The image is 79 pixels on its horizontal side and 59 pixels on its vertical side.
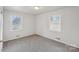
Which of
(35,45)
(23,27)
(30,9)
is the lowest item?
(35,45)

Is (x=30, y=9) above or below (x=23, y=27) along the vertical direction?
above

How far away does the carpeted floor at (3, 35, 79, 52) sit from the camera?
107 centimetres

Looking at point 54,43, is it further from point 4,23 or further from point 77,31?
point 4,23

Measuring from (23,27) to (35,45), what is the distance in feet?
1.05

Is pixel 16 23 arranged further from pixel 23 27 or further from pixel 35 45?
pixel 35 45

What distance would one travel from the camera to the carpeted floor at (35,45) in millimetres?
1069

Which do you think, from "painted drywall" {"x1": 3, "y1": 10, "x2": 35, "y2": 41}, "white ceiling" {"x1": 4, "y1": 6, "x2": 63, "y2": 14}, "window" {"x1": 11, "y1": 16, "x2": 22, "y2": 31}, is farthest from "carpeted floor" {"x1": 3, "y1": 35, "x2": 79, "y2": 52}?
"white ceiling" {"x1": 4, "y1": 6, "x2": 63, "y2": 14}

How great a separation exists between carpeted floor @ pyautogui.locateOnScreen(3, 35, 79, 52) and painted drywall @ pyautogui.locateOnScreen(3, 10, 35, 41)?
0.22 feet

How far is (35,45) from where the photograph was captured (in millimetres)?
1133

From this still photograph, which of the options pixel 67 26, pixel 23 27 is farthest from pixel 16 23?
pixel 67 26

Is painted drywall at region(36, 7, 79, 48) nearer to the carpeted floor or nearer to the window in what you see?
the carpeted floor

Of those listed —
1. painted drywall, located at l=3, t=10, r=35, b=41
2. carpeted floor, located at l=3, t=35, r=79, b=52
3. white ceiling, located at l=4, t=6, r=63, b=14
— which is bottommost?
carpeted floor, located at l=3, t=35, r=79, b=52
